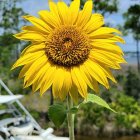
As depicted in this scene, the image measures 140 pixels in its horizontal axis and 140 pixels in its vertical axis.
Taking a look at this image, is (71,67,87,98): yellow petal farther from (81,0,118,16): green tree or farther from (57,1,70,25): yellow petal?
(81,0,118,16): green tree

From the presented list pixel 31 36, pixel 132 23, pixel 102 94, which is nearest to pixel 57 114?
pixel 31 36

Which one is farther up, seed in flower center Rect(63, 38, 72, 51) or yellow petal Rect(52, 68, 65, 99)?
seed in flower center Rect(63, 38, 72, 51)

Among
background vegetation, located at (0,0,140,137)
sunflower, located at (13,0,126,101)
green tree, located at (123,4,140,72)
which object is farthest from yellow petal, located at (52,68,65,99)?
green tree, located at (123,4,140,72)

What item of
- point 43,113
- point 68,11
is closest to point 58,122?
point 68,11

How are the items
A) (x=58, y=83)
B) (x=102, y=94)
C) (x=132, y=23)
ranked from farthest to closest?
(x=132, y=23), (x=102, y=94), (x=58, y=83)

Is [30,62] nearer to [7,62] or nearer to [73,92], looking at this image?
[73,92]

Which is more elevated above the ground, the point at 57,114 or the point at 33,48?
the point at 33,48

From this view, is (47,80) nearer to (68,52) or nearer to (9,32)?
(68,52)
